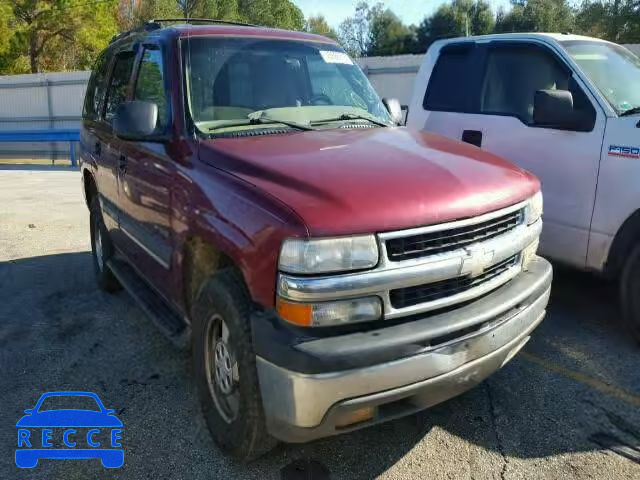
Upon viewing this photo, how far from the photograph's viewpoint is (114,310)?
5.01 metres

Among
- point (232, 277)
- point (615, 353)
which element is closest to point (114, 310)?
point (232, 277)

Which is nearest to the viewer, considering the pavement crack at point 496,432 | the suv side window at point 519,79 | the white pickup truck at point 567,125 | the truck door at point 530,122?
the pavement crack at point 496,432

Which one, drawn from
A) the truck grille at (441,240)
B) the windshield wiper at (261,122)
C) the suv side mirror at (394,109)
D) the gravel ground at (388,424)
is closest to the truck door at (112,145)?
the gravel ground at (388,424)

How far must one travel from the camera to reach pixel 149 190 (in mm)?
3660

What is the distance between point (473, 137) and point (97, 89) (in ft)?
11.3

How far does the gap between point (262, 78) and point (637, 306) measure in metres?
2.96

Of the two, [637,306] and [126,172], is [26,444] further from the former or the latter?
[637,306]

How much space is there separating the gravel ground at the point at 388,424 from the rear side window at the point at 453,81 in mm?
1953

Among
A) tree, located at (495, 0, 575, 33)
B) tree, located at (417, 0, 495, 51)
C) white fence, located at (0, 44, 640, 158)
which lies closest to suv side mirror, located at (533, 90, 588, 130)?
white fence, located at (0, 44, 640, 158)

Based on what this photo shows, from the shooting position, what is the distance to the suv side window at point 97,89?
518 cm

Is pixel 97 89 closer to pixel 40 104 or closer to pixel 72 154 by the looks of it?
pixel 72 154

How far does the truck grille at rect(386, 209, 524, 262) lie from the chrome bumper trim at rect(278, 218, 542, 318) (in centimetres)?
3

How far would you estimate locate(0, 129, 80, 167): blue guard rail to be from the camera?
1667cm

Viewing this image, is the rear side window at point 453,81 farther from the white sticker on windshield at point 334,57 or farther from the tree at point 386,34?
the tree at point 386,34
